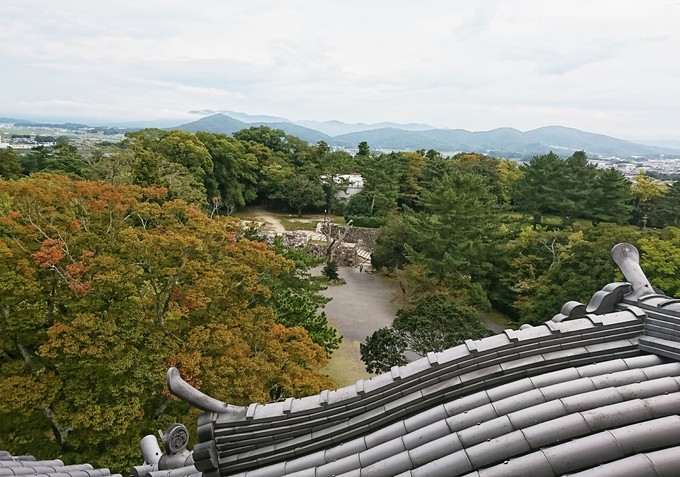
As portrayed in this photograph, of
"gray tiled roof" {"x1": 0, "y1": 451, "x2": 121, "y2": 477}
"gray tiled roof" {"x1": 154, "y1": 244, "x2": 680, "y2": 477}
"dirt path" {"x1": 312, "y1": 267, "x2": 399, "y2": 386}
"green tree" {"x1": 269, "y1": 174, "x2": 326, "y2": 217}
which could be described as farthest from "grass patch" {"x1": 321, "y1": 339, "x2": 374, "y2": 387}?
"green tree" {"x1": 269, "y1": 174, "x2": 326, "y2": 217}

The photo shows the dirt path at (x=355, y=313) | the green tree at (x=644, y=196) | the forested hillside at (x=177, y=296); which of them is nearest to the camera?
the forested hillside at (x=177, y=296)

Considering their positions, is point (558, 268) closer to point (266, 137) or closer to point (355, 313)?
point (355, 313)

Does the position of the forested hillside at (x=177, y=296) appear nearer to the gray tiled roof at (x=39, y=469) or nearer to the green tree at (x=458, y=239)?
the green tree at (x=458, y=239)

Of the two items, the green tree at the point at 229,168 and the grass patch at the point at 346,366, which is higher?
the green tree at the point at 229,168

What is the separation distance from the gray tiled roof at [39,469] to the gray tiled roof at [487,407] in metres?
3.53

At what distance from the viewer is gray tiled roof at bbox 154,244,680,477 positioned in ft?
11.1

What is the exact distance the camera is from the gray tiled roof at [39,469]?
6.05 m

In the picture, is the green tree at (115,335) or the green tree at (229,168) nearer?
the green tree at (115,335)

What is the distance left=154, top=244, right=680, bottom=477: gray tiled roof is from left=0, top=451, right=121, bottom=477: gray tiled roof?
353 centimetres

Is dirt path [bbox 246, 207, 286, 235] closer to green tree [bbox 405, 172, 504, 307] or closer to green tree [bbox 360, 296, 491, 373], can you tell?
green tree [bbox 405, 172, 504, 307]

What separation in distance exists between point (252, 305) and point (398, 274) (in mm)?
11053

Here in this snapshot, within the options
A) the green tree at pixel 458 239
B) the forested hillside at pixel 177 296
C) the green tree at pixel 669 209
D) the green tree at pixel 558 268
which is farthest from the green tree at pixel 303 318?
the green tree at pixel 669 209

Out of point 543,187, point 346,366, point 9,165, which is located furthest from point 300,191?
point 346,366

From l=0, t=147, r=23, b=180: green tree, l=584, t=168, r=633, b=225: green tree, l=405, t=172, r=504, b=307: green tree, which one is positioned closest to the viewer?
l=405, t=172, r=504, b=307: green tree
